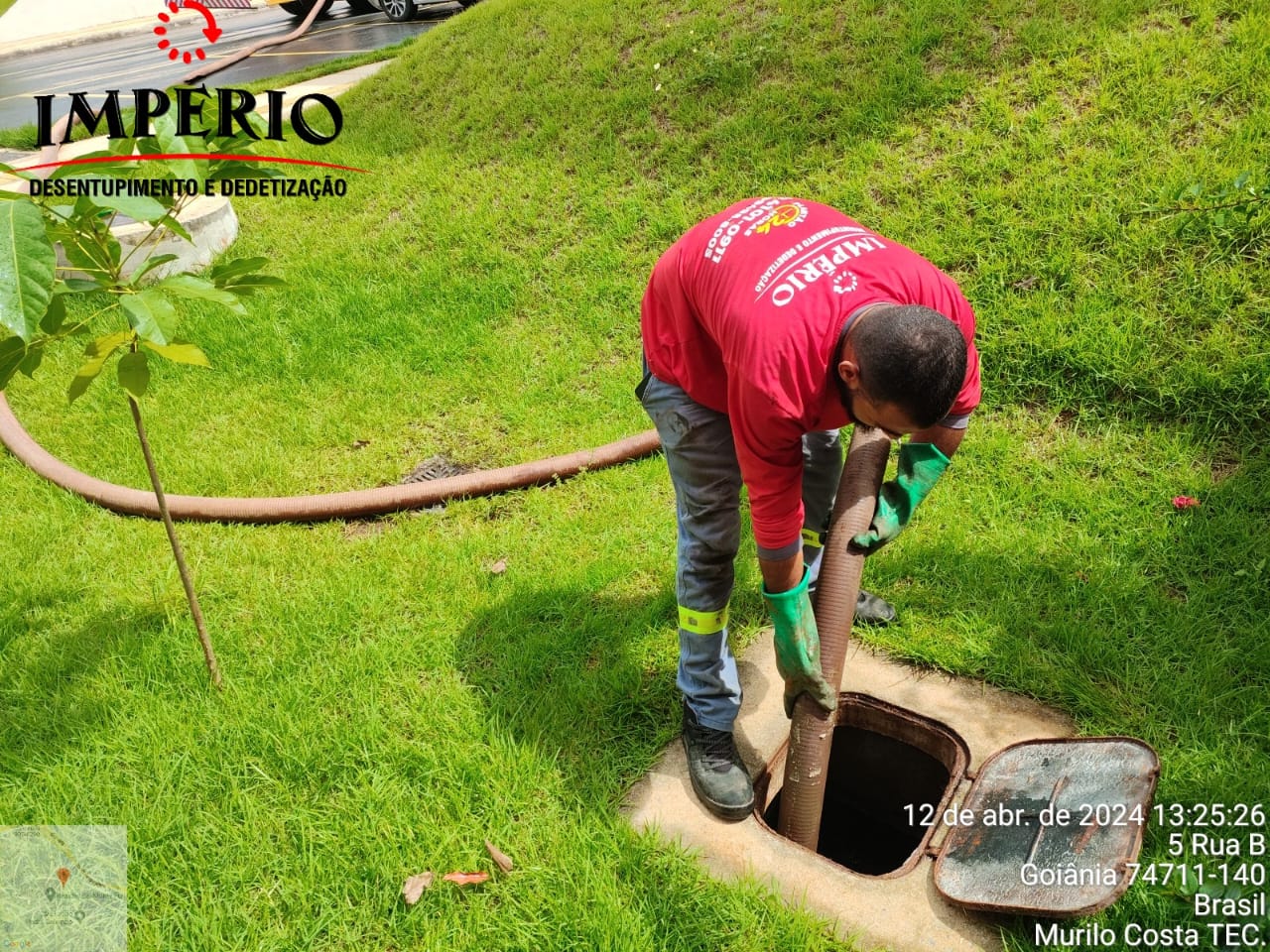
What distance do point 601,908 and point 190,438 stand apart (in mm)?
3449

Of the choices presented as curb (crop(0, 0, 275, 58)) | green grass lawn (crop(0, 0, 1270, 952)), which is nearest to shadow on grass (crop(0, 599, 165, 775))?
green grass lawn (crop(0, 0, 1270, 952))

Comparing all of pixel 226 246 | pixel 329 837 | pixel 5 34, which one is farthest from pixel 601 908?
pixel 5 34

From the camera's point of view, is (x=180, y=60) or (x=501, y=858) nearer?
(x=501, y=858)

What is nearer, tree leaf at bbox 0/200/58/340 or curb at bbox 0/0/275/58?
tree leaf at bbox 0/200/58/340

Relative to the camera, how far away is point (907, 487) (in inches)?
109

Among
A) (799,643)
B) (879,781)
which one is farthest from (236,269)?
(879,781)

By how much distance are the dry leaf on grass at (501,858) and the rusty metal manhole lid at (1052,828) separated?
1.19m

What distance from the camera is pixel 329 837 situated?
2.70 metres

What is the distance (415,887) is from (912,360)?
196cm

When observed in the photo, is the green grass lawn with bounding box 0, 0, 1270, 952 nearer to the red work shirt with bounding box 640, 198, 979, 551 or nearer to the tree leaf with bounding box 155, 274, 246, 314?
the red work shirt with bounding box 640, 198, 979, 551

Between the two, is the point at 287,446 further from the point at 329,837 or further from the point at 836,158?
the point at 836,158

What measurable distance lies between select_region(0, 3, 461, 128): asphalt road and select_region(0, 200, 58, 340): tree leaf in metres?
11.1

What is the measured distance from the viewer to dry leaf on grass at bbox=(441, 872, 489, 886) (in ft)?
8.40

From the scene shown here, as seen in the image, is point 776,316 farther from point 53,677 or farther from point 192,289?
point 53,677
